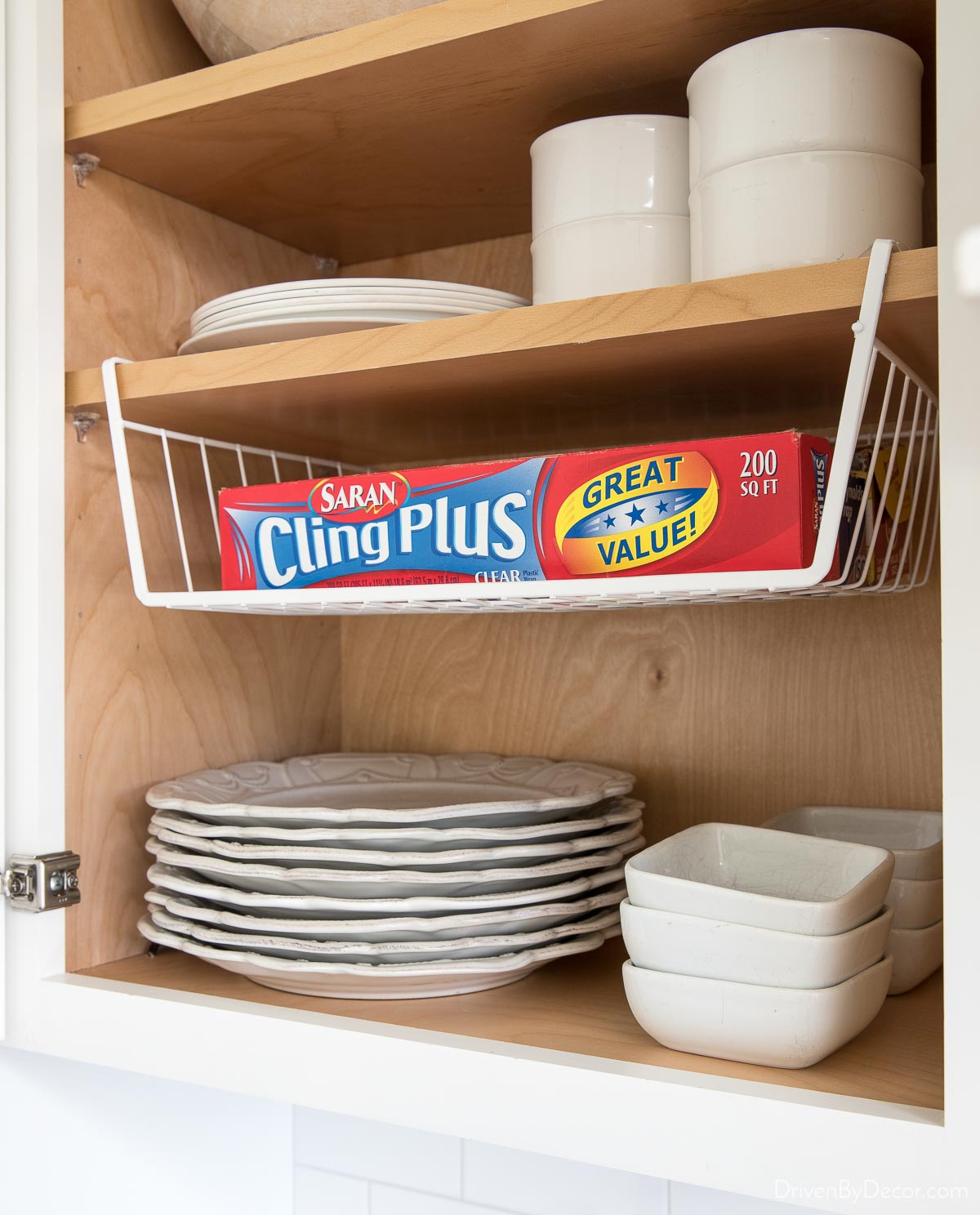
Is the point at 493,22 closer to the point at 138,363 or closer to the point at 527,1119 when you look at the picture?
the point at 138,363

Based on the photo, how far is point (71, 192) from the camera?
0.87m

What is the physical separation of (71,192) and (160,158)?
0.08 meters

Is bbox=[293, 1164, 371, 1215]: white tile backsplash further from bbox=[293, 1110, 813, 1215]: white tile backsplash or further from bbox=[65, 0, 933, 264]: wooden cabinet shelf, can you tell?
bbox=[65, 0, 933, 264]: wooden cabinet shelf

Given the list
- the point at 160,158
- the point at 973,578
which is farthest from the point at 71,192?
the point at 973,578

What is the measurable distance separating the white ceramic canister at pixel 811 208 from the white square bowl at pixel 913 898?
1.37ft

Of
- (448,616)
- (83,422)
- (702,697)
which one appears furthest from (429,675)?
(83,422)

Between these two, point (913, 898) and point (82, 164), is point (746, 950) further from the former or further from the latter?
point (82, 164)

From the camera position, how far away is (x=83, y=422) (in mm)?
863

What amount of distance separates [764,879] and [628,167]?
494 mm

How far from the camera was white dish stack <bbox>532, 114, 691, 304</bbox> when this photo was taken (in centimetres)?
73

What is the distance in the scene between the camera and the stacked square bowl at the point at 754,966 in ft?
1.95

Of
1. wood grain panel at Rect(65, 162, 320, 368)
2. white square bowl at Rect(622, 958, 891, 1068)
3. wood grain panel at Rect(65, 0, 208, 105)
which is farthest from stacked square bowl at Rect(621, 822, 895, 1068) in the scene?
wood grain panel at Rect(65, 0, 208, 105)

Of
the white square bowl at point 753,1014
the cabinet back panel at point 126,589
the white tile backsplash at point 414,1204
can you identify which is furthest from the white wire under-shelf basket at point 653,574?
the white tile backsplash at point 414,1204

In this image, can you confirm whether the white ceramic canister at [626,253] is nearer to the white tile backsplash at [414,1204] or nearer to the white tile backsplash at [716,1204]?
the white tile backsplash at [716,1204]
